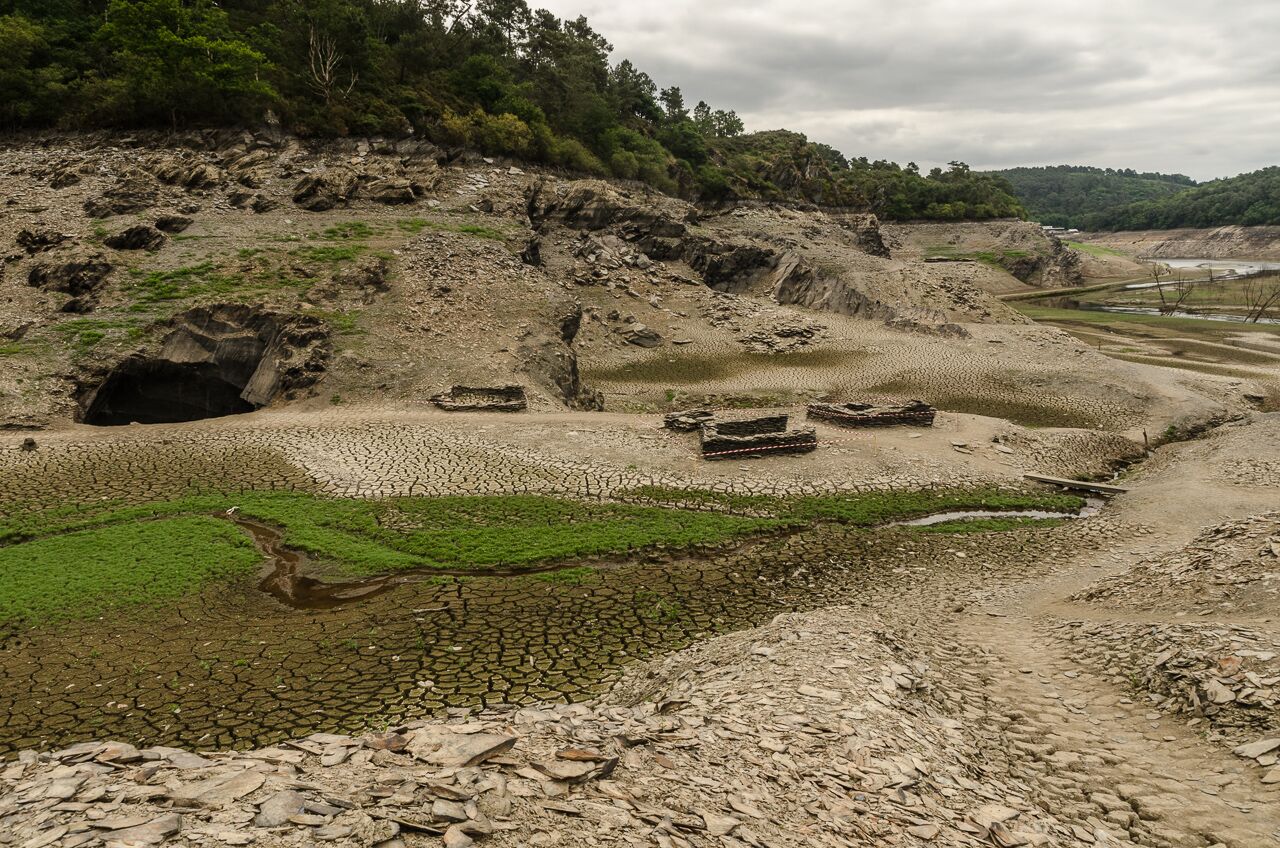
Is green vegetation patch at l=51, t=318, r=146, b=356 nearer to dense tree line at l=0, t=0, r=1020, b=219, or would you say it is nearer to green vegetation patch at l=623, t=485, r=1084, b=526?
dense tree line at l=0, t=0, r=1020, b=219

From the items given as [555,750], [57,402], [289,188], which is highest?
[289,188]

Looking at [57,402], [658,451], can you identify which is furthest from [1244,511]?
[57,402]

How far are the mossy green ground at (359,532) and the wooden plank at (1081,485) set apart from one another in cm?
163

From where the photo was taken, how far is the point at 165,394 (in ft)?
95.7

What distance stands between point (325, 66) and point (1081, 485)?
170ft

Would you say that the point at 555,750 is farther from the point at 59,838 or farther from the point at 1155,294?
the point at 1155,294

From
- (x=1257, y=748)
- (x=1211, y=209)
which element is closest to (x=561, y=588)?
(x=1257, y=748)

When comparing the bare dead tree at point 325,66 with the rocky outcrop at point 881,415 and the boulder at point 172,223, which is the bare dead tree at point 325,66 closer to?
the boulder at point 172,223

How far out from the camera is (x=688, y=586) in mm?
15508

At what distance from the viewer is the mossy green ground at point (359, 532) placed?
1467 cm

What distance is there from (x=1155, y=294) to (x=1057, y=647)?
99803mm

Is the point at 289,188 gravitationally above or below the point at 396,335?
above

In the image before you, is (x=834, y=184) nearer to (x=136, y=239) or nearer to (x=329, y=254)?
(x=329, y=254)

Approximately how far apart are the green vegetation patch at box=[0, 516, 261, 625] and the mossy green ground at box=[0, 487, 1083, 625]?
35mm
